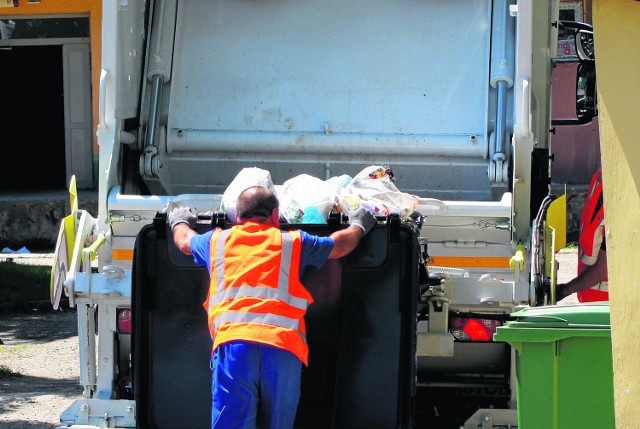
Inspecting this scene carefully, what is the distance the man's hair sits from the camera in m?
3.98

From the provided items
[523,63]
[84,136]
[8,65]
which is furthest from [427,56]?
[8,65]

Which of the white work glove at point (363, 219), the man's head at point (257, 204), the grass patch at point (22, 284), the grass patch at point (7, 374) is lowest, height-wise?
the grass patch at point (7, 374)

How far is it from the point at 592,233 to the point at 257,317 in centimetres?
280

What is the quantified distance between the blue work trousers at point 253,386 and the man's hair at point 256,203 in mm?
474

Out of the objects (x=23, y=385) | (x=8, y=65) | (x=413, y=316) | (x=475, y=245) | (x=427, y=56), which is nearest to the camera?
(x=413, y=316)

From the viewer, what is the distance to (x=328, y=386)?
4.16 m

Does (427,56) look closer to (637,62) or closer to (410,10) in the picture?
(410,10)

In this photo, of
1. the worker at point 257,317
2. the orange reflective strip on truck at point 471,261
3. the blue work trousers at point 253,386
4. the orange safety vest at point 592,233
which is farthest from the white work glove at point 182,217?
the orange safety vest at point 592,233

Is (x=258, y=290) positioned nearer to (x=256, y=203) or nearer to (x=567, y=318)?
(x=256, y=203)

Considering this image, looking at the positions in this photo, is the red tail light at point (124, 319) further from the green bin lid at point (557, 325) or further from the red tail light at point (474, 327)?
the green bin lid at point (557, 325)

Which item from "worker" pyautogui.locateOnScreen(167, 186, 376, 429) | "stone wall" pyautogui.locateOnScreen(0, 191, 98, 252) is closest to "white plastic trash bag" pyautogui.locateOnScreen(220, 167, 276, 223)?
"worker" pyautogui.locateOnScreen(167, 186, 376, 429)

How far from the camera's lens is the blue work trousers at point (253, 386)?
3787 millimetres

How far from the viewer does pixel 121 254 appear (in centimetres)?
487

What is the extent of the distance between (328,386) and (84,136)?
35.7 feet
